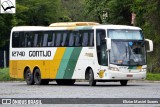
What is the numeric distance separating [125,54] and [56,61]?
463 centimetres

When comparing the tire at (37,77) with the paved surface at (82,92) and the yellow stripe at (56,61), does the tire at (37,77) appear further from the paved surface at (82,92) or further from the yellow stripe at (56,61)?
the paved surface at (82,92)

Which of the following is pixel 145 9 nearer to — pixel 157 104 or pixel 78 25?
pixel 78 25

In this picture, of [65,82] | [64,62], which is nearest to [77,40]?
[64,62]

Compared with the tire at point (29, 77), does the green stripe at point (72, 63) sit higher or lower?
higher

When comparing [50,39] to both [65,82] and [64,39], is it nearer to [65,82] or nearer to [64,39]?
[64,39]

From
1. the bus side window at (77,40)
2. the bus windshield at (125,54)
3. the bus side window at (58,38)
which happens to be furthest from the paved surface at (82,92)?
the bus side window at (58,38)

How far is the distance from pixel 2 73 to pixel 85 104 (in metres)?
28.3

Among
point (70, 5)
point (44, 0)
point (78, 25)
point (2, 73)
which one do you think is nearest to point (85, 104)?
point (78, 25)

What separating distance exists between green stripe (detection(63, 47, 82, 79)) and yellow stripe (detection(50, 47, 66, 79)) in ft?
2.45

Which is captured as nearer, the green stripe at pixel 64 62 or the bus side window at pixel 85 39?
the bus side window at pixel 85 39

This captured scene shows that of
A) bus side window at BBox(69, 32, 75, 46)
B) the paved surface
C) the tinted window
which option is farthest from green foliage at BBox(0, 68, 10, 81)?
the paved surface

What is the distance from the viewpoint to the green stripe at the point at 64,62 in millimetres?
38219

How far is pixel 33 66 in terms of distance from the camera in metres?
40.4

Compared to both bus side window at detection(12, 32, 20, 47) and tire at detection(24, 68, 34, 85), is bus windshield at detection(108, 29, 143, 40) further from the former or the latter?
bus side window at detection(12, 32, 20, 47)
